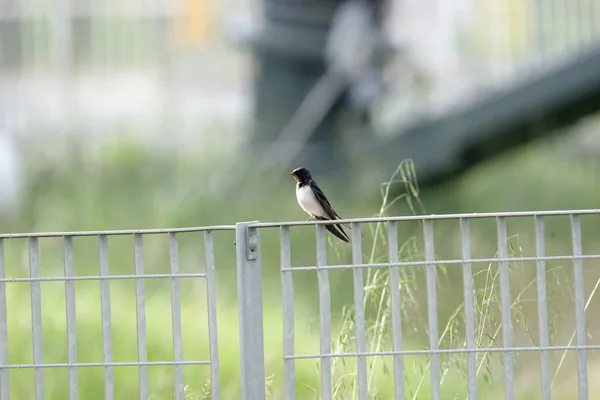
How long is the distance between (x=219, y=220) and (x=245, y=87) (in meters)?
1.78

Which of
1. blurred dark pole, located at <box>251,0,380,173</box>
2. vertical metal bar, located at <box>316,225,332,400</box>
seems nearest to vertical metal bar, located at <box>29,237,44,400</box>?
vertical metal bar, located at <box>316,225,332,400</box>

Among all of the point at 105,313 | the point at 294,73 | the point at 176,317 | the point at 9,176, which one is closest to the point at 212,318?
the point at 176,317

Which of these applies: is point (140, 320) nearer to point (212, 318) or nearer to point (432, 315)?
point (212, 318)

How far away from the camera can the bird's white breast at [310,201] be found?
129 inches

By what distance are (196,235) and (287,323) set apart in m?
5.33

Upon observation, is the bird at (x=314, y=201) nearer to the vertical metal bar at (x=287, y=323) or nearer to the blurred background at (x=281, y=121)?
the vertical metal bar at (x=287, y=323)

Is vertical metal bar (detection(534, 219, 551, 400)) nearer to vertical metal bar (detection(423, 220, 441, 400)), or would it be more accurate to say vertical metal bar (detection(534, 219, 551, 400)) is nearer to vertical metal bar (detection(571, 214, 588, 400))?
vertical metal bar (detection(571, 214, 588, 400))

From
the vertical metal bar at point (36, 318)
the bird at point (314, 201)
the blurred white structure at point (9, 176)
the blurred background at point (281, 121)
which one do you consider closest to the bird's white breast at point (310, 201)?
the bird at point (314, 201)

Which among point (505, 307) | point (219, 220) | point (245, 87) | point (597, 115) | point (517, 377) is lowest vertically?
point (517, 377)

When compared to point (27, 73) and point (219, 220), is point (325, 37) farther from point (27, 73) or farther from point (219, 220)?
point (27, 73)

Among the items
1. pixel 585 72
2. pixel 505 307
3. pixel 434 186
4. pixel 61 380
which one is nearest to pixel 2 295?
pixel 505 307

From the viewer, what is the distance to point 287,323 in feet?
7.13

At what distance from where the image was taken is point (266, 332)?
16.3 ft

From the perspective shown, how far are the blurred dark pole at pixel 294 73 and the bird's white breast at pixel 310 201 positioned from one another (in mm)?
4461
